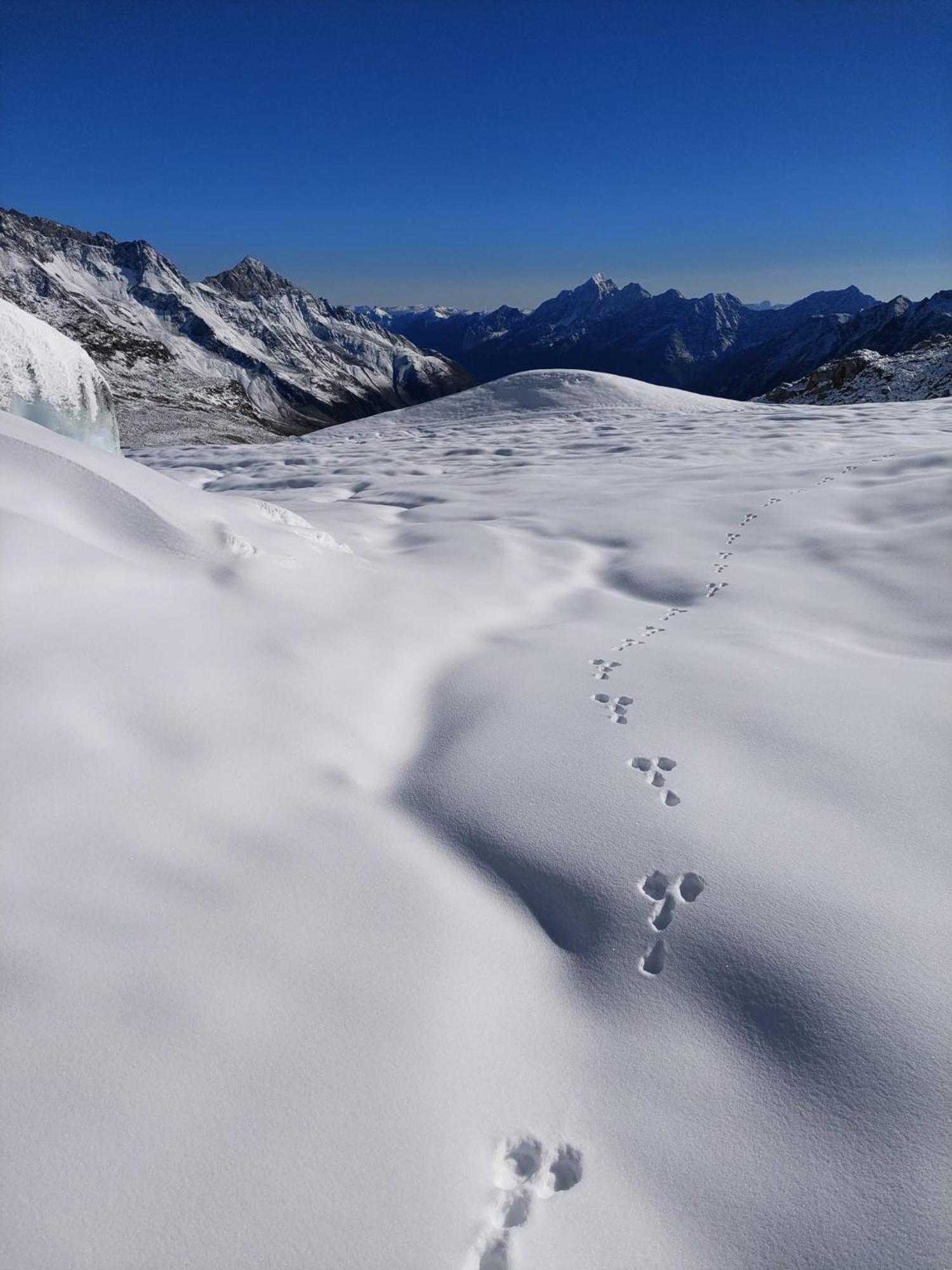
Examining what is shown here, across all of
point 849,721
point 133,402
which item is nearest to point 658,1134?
point 849,721

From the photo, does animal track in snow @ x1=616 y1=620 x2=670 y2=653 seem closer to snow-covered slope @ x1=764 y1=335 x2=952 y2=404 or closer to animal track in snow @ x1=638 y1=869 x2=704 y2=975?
animal track in snow @ x1=638 y1=869 x2=704 y2=975

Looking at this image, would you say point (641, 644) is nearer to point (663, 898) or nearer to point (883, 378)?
point (663, 898)

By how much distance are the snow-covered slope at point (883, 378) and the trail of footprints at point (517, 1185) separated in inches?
1475

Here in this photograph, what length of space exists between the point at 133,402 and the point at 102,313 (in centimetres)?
8362

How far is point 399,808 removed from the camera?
3027mm

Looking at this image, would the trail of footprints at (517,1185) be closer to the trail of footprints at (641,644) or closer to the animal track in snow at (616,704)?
the trail of footprints at (641,644)

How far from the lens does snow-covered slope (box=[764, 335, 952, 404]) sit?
34.2 m

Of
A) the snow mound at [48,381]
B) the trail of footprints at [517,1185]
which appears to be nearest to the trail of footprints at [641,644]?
the trail of footprints at [517,1185]

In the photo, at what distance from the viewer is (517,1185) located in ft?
5.57

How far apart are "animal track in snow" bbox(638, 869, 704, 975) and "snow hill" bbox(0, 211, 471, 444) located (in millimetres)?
96156

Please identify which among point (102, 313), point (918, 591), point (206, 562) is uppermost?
point (102, 313)

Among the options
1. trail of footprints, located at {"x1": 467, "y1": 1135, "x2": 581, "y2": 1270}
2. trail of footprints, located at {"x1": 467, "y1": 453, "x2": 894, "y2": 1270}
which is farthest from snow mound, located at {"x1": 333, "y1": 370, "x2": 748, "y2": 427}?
trail of footprints, located at {"x1": 467, "y1": 1135, "x2": 581, "y2": 1270}

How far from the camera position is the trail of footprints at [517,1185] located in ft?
5.15

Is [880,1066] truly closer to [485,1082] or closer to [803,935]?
[803,935]
